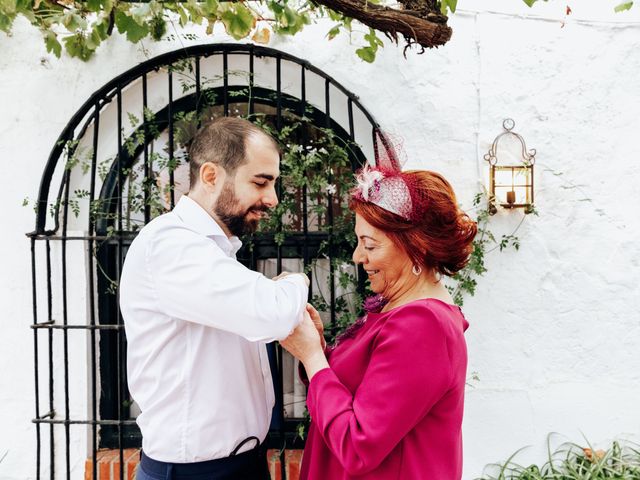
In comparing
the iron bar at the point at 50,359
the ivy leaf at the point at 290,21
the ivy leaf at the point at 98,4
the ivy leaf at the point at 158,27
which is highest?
the ivy leaf at the point at 158,27

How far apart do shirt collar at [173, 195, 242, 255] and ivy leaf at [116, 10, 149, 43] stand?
4.13ft

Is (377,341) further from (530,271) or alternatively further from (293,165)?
(530,271)

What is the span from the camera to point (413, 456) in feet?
5.39

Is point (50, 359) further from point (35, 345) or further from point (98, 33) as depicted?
point (98, 33)

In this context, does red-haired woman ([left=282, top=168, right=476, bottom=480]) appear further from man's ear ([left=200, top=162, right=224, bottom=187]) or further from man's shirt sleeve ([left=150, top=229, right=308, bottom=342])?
man's ear ([left=200, top=162, right=224, bottom=187])

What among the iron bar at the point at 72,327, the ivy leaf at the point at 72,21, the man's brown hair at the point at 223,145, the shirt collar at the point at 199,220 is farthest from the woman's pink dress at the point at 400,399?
the ivy leaf at the point at 72,21

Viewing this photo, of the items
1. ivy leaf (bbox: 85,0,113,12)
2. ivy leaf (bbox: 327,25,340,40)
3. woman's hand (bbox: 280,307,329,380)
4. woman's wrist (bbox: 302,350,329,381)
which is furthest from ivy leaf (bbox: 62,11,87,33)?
woman's wrist (bbox: 302,350,329,381)

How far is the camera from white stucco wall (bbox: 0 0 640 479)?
3041 millimetres

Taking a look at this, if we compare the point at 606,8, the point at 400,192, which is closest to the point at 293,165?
the point at 400,192

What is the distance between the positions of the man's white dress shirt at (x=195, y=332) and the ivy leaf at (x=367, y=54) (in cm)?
145

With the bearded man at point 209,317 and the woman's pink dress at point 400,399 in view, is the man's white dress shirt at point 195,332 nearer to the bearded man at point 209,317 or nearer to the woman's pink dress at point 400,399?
the bearded man at point 209,317

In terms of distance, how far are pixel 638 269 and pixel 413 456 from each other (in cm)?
206

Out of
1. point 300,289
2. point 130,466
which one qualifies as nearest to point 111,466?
point 130,466

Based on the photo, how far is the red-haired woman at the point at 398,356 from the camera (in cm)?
156
